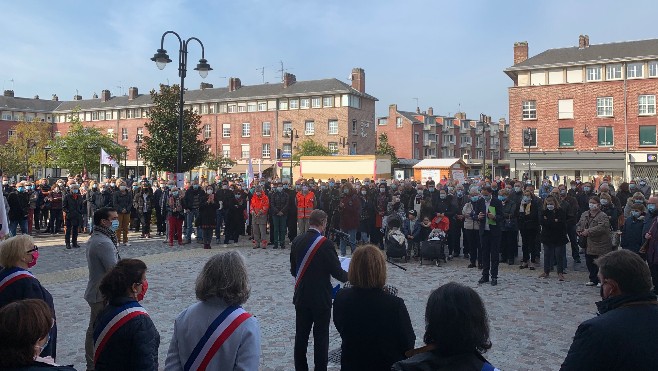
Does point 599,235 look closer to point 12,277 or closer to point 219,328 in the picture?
point 219,328

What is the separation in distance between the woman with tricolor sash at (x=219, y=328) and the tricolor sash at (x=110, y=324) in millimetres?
433

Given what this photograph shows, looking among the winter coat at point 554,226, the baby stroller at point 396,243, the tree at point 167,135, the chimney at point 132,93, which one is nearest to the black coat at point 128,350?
the winter coat at point 554,226

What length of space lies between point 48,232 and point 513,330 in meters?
19.0

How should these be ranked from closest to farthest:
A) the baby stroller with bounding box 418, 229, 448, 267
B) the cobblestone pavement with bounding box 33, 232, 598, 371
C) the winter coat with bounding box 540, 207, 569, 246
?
the cobblestone pavement with bounding box 33, 232, 598, 371 < the winter coat with bounding box 540, 207, 569, 246 < the baby stroller with bounding box 418, 229, 448, 267

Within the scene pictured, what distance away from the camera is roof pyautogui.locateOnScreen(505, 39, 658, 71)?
4906 cm

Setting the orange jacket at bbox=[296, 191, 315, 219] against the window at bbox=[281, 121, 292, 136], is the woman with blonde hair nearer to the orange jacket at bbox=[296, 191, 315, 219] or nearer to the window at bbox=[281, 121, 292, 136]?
the orange jacket at bbox=[296, 191, 315, 219]

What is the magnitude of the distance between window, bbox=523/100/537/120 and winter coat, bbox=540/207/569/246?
44.9 meters

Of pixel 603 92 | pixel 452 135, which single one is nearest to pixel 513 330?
pixel 603 92

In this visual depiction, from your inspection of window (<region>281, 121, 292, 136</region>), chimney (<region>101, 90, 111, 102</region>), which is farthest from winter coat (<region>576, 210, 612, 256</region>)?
chimney (<region>101, 90, 111, 102</region>)

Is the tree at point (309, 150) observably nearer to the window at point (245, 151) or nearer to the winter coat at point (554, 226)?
the window at point (245, 151)

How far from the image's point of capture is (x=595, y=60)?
1967 inches

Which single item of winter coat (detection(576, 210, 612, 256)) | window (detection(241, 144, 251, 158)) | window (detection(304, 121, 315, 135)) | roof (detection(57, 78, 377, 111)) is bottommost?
winter coat (detection(576, 210, 612, 256))

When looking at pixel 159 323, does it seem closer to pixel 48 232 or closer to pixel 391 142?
pixel 48 232

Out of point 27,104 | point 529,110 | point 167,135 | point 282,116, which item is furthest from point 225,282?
point 27,104
